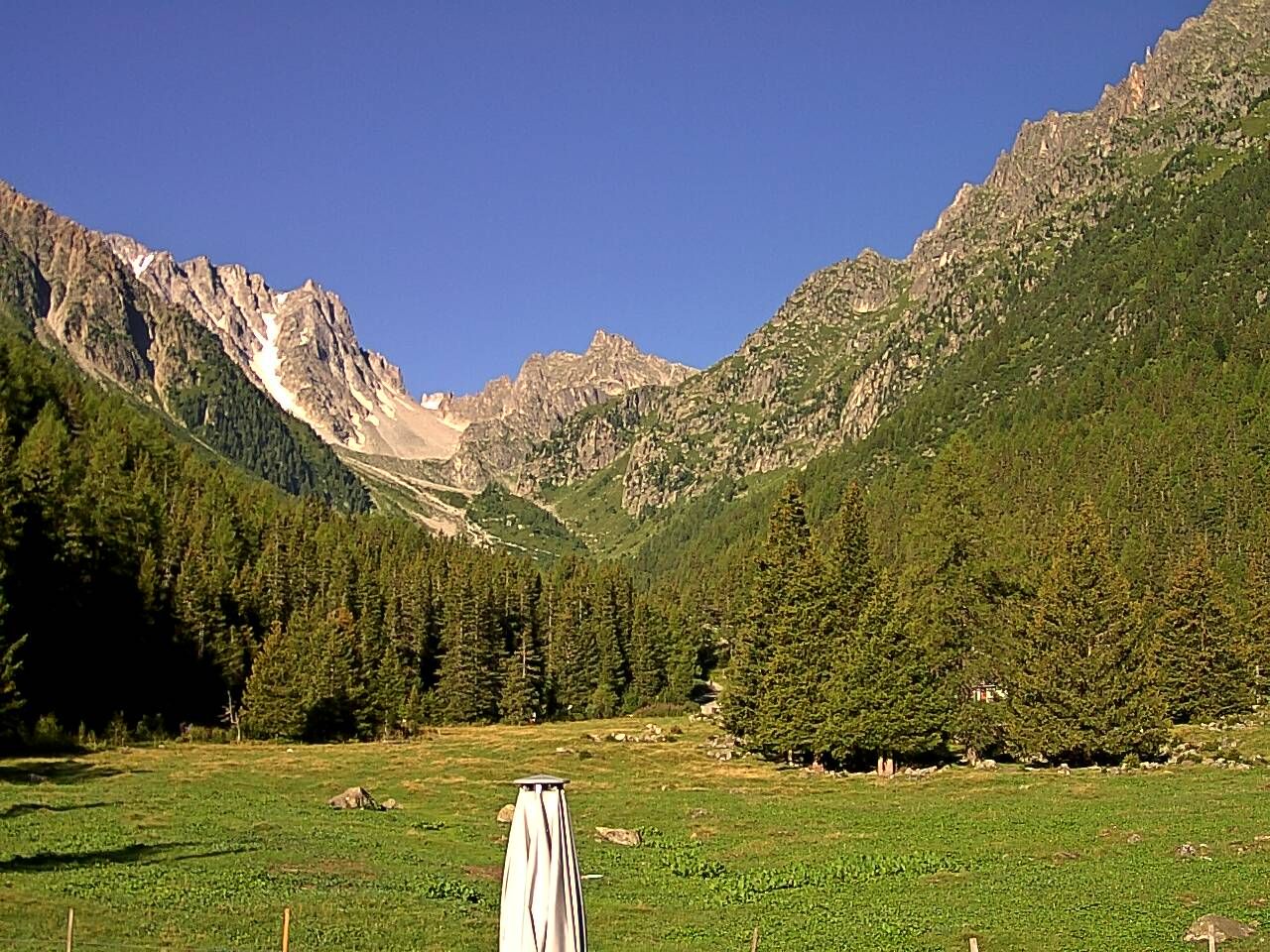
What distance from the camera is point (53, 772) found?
54875mm

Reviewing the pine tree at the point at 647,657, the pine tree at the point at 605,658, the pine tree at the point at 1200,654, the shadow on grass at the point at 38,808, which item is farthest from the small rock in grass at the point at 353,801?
the pine tree at the point at 647,657

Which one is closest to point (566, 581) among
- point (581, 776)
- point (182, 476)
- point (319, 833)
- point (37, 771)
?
point (182, 476)

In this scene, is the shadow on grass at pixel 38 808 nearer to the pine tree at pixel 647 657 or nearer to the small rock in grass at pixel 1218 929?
the small rock in grass at pixel 1218 929

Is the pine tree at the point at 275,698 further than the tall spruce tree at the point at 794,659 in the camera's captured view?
Yes

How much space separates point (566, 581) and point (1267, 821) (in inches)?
→ 4782

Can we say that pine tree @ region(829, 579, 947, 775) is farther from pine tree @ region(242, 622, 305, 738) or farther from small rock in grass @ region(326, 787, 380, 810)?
pine tree @ region(242, 622, 305, 738)

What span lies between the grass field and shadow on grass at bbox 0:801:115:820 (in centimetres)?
25

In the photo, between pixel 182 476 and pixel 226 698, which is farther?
pixel 182 476

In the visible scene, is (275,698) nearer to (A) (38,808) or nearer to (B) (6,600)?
(B) (6,600)

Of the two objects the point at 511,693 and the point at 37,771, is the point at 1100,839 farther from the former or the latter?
the point at 511,693

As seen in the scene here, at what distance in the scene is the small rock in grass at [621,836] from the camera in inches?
1519

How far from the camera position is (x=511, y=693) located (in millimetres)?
117625

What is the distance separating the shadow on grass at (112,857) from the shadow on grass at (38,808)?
7712mm

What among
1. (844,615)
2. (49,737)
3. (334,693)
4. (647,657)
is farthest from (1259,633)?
(49,737)
